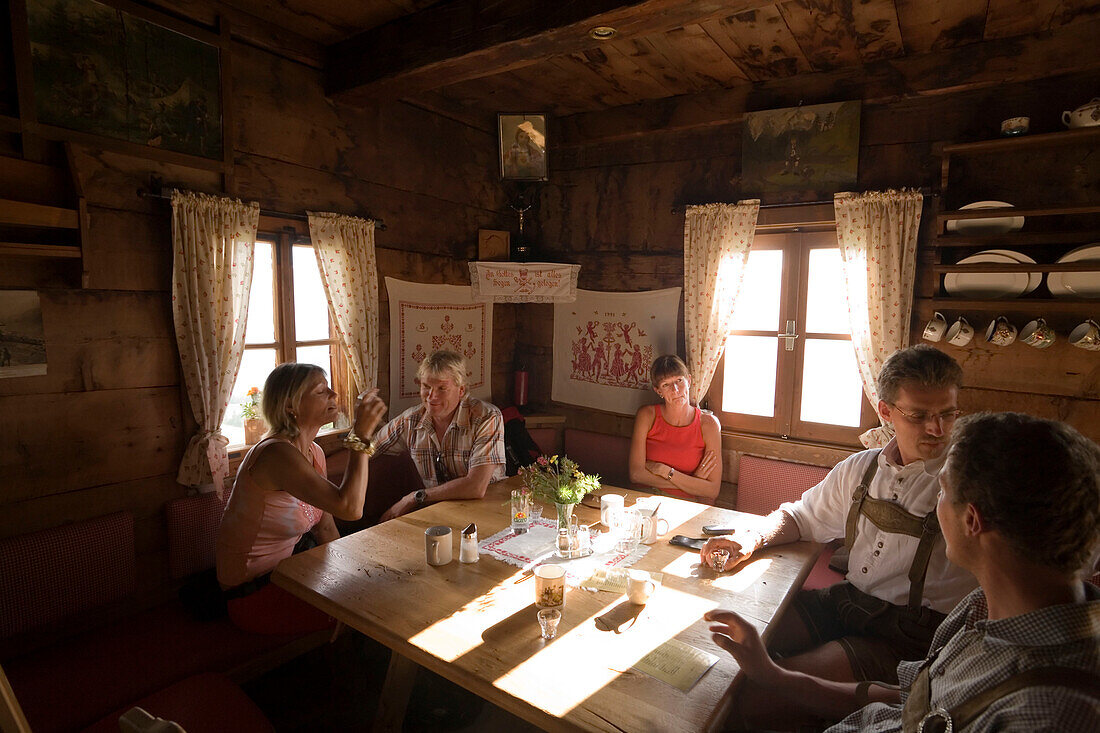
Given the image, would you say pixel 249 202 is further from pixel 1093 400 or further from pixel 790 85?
pixel 1093 400

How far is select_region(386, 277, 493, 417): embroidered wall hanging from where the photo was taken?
138 inches

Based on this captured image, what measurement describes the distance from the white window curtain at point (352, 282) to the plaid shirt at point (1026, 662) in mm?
2830

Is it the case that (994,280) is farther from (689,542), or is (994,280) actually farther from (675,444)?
(689,542)

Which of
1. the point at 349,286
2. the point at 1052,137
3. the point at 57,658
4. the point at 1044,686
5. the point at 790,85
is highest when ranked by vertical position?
the point at 790,85

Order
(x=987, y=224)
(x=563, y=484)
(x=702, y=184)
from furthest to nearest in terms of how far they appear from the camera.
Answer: (x=702, y=184) < (x=987, y=224) < (x=563, y=484)

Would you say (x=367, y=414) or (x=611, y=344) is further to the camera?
(x=611, y=344)

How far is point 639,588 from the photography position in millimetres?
1641

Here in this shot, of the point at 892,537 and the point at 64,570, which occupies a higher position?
the point at 892,537

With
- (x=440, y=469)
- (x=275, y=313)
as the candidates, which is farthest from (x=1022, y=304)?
(x=275, y=313)

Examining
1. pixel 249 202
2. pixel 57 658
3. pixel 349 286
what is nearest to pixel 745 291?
pixel 349 286

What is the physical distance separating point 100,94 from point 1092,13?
13.4 feet

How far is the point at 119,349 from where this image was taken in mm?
2396

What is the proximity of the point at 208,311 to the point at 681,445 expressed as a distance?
2396 millimetres

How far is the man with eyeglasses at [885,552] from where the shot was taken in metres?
1.65
